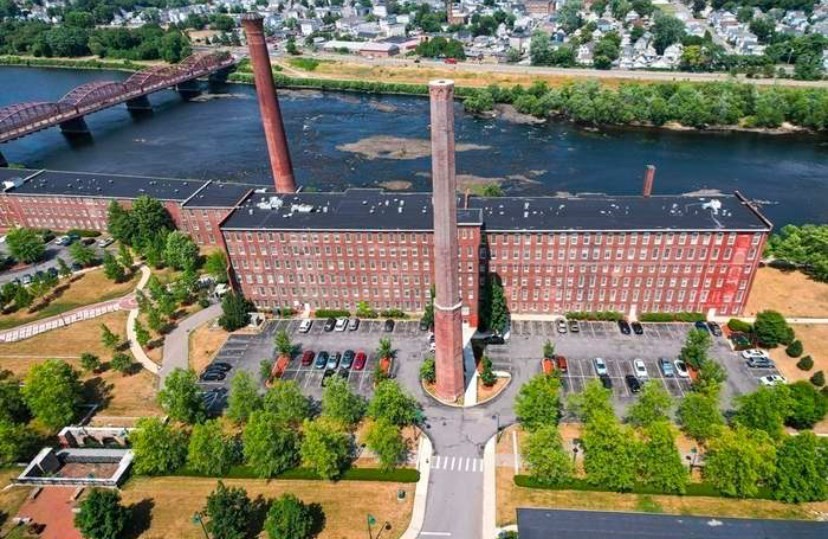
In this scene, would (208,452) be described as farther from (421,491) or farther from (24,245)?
(24,245)

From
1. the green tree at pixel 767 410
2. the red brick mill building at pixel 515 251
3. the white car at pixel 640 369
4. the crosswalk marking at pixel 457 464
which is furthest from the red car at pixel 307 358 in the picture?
the green tree at pixel 767 410

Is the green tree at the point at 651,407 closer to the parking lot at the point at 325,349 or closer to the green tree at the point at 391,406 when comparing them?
the green tree at the point at 391,406

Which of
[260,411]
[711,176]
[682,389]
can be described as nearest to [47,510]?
[260,411]

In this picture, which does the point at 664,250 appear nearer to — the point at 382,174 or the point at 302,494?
the point at 302,494

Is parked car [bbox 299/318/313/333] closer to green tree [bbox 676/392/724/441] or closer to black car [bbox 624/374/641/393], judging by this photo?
black car [bbox 624/374/641/393]

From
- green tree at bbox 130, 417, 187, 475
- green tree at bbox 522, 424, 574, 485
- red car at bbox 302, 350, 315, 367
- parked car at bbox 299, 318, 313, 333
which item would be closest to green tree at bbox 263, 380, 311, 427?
green tree at bbox 130, 417, 187, 475

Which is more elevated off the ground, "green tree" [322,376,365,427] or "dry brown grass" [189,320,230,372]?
"green tree" [322,376,365,427]

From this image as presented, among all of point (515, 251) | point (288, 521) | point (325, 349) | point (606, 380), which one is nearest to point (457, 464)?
point (288, 521)
